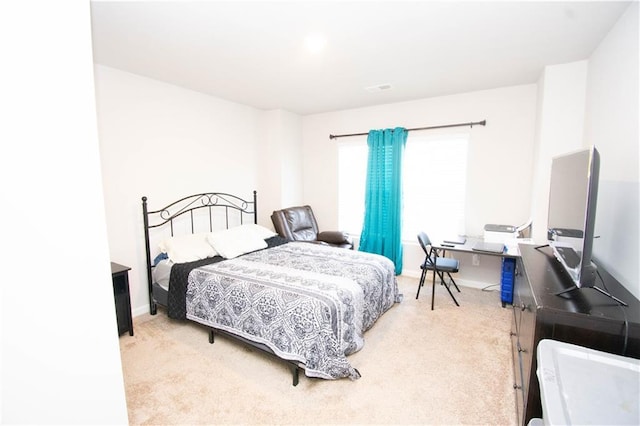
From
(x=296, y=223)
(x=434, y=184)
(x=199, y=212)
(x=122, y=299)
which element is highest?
(x=434, y=184)

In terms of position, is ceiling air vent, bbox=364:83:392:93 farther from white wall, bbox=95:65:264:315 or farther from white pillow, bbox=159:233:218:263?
white pillow, bbox=159:233:218:263

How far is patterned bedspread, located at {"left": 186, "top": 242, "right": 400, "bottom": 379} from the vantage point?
6.72ft

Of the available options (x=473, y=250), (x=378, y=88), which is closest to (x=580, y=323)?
(x=473, y=250)

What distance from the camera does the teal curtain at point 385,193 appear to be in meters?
4.09

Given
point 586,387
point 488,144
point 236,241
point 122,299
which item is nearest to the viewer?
point 586,387

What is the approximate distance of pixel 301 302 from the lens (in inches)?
83.6

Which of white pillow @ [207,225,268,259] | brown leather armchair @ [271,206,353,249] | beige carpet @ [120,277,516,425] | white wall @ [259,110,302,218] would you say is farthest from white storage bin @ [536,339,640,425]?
white wall @ [259,110,302,218]

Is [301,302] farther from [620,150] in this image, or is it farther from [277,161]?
[277,161]

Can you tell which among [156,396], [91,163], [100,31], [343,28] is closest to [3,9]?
[91,163]

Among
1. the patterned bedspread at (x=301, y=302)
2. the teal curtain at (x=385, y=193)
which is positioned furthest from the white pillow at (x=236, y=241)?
the teal curtain at (x=385, y=193)

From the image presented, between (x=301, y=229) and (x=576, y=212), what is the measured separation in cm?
331

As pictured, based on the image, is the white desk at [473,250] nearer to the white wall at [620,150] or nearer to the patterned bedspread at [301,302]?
the patterned bedspread at [301,302]

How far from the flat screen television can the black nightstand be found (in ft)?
10.5

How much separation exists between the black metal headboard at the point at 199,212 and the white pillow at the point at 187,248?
0.21m
